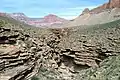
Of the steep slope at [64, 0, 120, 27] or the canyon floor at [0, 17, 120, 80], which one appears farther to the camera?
the steep slope at [64, 0, 120, 27]

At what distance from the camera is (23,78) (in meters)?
14.1

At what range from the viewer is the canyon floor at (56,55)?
12.4m

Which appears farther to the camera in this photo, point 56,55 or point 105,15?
point 105,15

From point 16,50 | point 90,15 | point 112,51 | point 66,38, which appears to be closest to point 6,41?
point 16,50

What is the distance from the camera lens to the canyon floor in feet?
40.6

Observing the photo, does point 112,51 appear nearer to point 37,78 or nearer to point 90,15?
point 37,78

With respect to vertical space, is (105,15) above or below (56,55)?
above

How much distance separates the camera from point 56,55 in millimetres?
25859

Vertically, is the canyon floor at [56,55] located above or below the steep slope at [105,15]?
below

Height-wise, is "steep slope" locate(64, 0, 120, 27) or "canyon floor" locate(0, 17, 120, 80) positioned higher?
"steep slope" locate(64, 0, 120, 27)

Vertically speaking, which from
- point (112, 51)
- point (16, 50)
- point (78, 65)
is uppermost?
point (16, 50)

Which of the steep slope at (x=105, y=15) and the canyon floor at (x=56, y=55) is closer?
the canyon floor at (x=56, y=55)

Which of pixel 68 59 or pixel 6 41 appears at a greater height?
pixel 6 41

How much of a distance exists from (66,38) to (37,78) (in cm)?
1487
